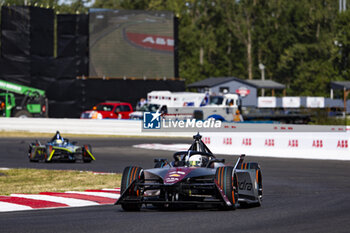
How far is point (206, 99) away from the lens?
46.6m

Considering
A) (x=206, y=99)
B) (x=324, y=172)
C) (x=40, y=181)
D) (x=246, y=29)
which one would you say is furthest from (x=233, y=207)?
(x=246, y=29)

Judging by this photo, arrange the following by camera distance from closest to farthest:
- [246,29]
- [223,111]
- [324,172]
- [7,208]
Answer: [7,208], [324,172], [223,111], [246,29]

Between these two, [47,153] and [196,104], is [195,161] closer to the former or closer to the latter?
[47,153]

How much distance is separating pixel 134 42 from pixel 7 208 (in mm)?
41724

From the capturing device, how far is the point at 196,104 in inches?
1865

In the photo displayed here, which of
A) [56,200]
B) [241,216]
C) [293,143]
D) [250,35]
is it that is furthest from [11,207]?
[250,35]

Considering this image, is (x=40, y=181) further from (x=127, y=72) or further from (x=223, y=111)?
(x=127, y=72)

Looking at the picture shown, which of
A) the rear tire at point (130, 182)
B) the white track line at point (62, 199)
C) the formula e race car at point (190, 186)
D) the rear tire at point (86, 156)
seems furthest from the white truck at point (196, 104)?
the rear tire at point (130, 182)

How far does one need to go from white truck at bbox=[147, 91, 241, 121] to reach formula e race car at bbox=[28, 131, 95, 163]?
58.0 feet

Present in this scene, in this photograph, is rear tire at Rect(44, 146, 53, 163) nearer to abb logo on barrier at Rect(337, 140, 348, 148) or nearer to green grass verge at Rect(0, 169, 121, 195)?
green grass verge at Rect(0, 169, 121, 195)

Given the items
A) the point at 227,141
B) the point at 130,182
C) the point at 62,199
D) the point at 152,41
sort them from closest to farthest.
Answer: the point at 130,182, the point at 62,199, the point at 227,141, the point at 152,41

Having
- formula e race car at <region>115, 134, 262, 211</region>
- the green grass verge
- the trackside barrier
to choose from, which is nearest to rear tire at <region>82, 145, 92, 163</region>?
the green grass verge

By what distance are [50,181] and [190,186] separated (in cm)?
675

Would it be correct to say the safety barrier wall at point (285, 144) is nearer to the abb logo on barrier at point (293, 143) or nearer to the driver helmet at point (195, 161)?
the abb logo on barrier at point (293, 143)
